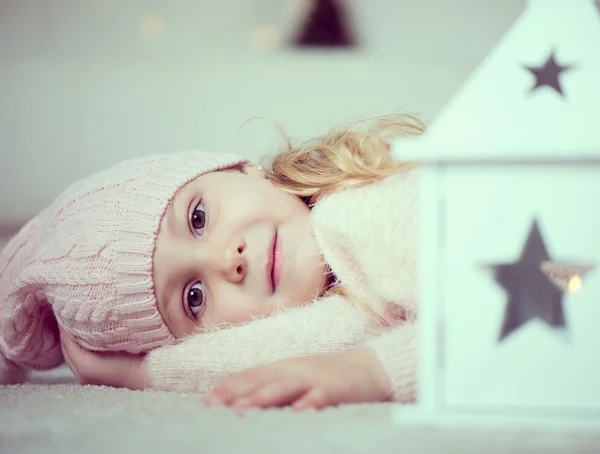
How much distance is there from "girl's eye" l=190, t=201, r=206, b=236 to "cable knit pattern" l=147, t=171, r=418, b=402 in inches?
6.5

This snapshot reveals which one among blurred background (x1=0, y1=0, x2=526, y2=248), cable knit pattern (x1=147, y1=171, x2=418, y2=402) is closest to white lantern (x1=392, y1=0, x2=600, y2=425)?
cable knit pattern (x1=147, y1=171, x2=418, y2=402)

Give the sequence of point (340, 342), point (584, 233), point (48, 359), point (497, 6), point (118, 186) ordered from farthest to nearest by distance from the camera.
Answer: point (497, 6)
point (48, 359)
point (118, 186)
point (340, 342)
point (584, 233)

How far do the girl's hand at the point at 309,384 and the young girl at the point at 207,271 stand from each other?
16cm

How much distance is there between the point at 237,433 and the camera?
53cm

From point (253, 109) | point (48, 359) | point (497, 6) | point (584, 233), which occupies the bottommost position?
point (48, 359)

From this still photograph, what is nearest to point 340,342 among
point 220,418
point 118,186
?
point 220,418

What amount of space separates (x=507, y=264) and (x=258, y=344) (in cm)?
45

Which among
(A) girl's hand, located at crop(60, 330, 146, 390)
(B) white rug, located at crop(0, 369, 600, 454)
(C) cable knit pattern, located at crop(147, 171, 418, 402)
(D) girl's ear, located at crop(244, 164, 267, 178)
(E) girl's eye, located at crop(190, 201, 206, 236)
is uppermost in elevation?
(D) girl's ear, located at crop(244, 164, 267, 178)

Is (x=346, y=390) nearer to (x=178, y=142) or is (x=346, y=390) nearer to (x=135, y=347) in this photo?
(x=135, y=347)

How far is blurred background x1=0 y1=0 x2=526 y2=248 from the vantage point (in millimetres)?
1522

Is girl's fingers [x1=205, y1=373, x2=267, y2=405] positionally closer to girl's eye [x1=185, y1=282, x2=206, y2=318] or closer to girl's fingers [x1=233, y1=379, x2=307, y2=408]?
girl's fingers [x1=233, y1=379, x2=307, y2=408]

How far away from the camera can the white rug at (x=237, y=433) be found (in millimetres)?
475

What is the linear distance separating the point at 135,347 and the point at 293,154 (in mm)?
440

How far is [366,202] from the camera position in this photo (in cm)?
92
